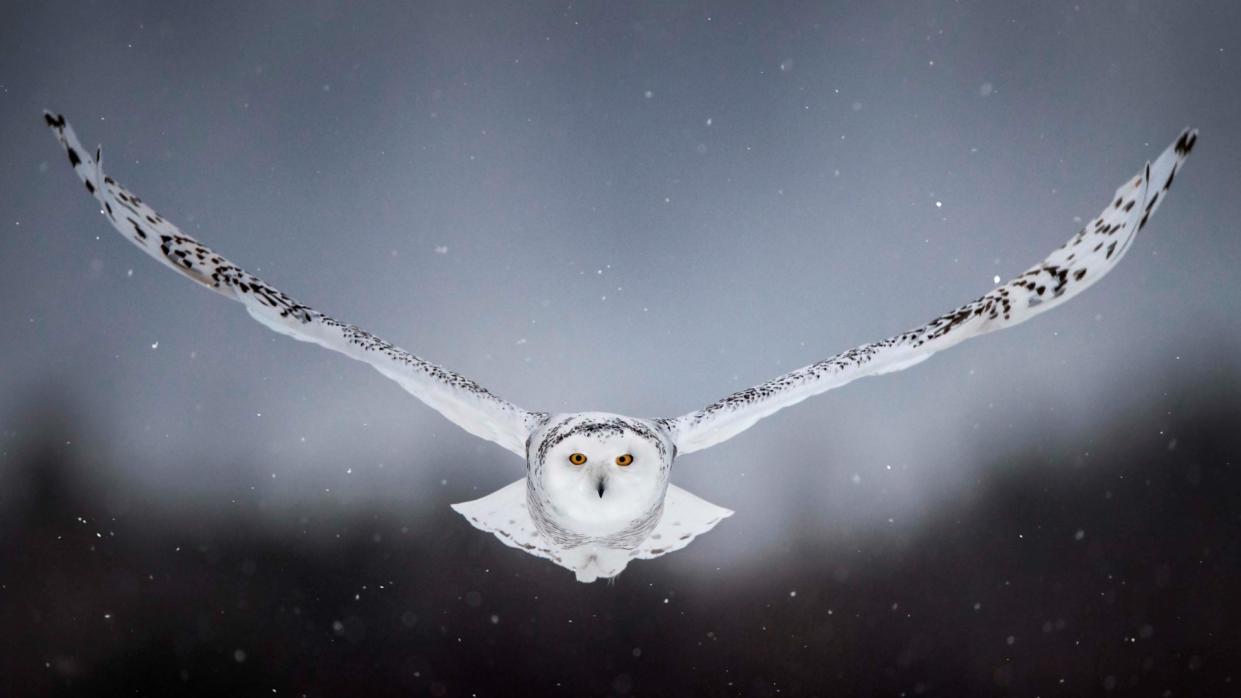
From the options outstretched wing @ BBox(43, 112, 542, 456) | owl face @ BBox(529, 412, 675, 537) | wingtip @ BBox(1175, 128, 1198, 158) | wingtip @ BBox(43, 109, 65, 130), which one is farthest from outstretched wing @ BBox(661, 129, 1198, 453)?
wingtip @ BBox(43, 109, 65, 130)

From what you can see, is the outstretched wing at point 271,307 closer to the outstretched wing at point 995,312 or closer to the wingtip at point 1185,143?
the outstretched wing at point 995,312

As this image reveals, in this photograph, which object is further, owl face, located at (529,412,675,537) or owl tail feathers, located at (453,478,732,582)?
owl tail feathers, located at (453,478,732,582)

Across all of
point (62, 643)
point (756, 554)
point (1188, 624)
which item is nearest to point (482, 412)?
point (756, 554)

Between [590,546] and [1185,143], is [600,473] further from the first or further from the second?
[1185,143]

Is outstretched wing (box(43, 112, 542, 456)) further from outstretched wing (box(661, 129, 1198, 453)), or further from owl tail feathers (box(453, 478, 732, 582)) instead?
outstretched wing (box(661, 129, 1198, 453))

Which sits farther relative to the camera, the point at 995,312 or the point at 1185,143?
the point at 995,312

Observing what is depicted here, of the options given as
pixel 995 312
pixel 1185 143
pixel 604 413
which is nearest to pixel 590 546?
pixel 604 413
